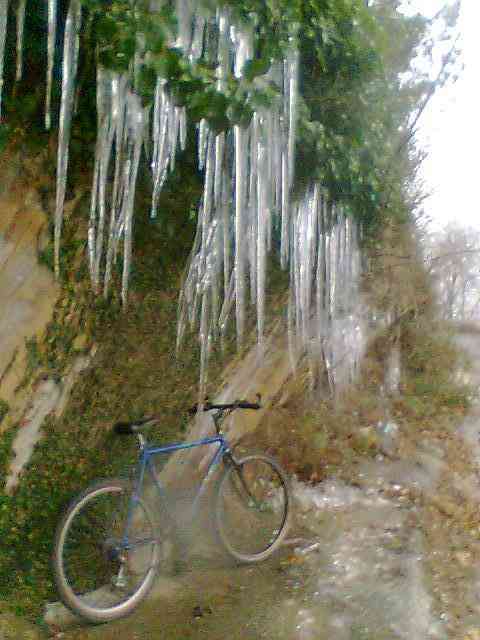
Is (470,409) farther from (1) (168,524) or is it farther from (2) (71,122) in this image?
(2) (71,122)

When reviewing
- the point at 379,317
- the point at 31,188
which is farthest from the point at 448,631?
the point at 379,317

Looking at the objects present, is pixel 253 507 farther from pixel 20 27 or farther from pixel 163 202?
pixel 20 27

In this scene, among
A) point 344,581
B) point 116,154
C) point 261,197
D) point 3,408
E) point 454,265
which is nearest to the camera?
point 116,154

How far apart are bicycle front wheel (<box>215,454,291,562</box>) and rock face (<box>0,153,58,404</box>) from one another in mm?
1806

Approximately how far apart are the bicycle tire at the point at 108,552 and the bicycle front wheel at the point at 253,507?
2.37 feet

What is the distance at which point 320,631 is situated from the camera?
402cm

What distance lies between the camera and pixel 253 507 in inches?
197

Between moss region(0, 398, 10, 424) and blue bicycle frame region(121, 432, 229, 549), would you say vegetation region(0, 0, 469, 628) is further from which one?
blue bicycle frame region(121, 432, 229, 549)

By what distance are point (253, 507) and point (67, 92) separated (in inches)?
124

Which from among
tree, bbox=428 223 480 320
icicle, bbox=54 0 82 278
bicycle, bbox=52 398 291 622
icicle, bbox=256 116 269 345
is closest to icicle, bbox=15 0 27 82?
icicle, bbox=54 0 82 278

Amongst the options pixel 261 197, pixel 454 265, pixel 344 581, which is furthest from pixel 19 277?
pixel 454 265

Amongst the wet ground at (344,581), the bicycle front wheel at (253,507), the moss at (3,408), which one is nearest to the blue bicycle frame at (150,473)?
the bicycle front wheel at (253,507)

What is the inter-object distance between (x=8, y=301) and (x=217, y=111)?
132cm

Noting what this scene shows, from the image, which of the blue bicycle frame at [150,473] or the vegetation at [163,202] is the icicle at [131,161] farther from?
the blue bicycle frame at [150,473]
